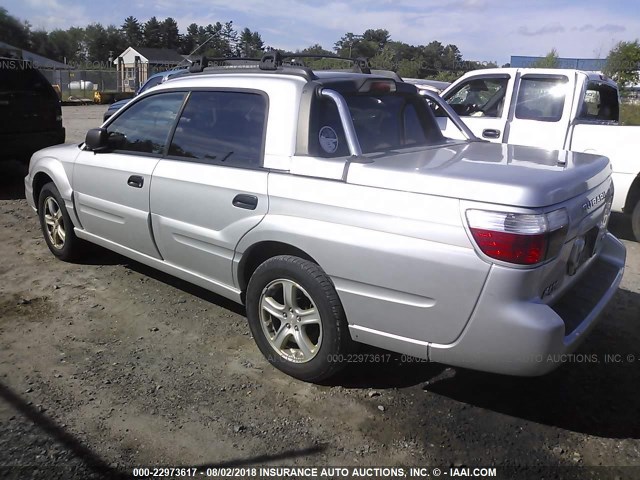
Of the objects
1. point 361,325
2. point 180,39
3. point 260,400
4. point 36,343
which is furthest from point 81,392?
point 180,39

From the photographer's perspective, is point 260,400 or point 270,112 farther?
point 270,112

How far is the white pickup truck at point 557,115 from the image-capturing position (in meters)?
6.42

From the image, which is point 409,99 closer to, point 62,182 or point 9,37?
point 62,182

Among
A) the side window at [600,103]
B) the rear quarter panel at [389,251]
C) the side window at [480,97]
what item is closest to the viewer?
the rear quarter panel at [389,251]

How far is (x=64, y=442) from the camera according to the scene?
2.80m

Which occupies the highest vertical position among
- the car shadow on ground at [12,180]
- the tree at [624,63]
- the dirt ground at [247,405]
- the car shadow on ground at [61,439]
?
the tree at [624,63]

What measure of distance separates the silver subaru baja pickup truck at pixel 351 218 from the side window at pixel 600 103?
367cm

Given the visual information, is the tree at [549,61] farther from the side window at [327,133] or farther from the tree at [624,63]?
the side window at [327,133]

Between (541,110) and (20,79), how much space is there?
7.63m

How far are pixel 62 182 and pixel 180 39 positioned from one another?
103347 millimetres

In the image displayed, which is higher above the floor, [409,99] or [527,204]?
[409,99]

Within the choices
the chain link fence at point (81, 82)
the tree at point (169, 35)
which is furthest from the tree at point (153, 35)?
the chain link fence at point (81, 82)

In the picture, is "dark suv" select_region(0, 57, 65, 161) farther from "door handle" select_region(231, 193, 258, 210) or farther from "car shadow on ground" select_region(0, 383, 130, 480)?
"door handle" select_region(231, 193, 258, 210)

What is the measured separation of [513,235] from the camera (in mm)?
2463
